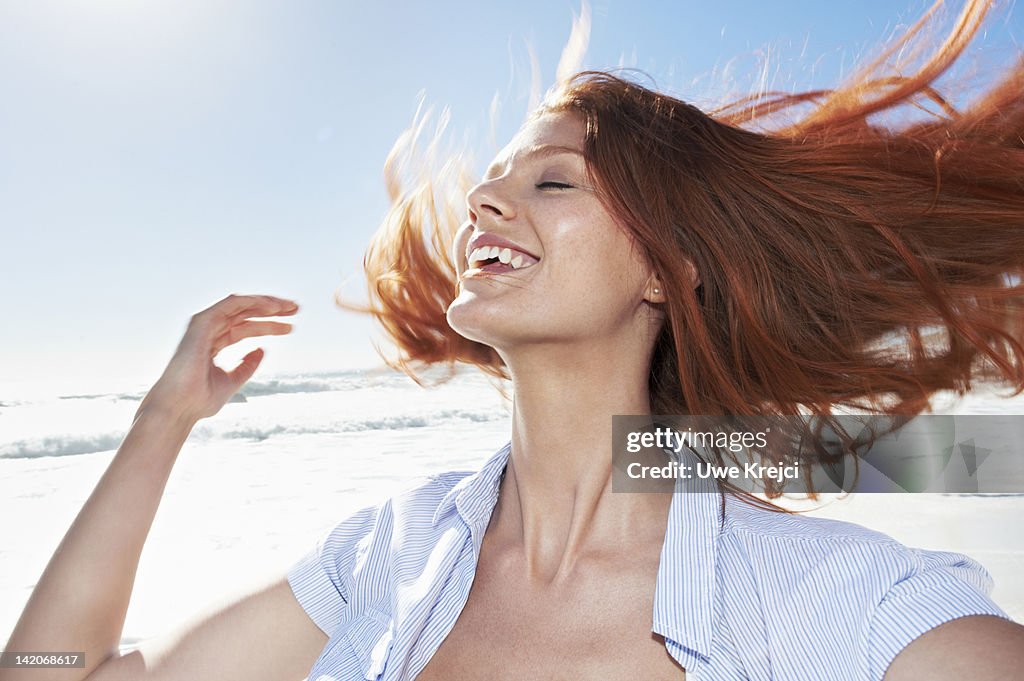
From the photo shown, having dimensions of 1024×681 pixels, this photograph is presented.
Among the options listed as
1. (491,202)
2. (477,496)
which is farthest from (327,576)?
(491,202)

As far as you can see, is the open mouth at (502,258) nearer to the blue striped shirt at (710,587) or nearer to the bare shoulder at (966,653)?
the blue striped shirt at (710,587)

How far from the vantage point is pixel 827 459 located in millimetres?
2418

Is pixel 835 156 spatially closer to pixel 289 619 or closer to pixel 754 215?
pixel 754 215

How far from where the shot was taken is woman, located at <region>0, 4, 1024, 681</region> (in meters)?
1.92

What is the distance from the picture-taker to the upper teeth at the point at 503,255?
2041mm

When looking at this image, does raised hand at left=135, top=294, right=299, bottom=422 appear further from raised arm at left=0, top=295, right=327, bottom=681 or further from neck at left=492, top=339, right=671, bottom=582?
neck at left=492, top=339, right=671, bottom=582

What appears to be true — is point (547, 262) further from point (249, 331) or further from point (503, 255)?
point (249, 331)

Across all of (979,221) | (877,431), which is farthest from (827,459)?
(979,221)

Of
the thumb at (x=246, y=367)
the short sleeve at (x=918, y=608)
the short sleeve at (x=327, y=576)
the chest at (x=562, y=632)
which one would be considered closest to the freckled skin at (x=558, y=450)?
the chest at (x=562, y=632)

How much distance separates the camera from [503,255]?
6.75 ft

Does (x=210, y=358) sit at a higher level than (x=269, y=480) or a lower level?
higher

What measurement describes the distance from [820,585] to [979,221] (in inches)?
45.8

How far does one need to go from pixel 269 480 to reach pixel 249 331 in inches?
305

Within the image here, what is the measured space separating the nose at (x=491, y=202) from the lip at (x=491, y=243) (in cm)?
6
